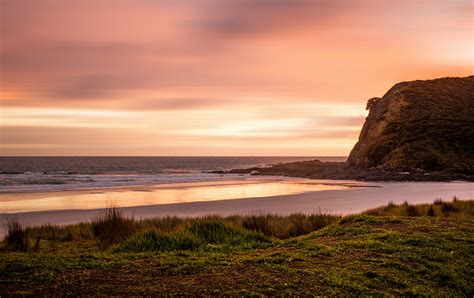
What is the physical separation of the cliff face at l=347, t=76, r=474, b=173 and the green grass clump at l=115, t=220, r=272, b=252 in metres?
42.3

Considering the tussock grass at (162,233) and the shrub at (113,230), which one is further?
the shrub at (113,230)

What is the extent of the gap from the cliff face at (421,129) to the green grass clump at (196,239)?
42253 mm

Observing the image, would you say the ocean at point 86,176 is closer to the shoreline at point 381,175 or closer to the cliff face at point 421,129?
the shoreline at point 381,175

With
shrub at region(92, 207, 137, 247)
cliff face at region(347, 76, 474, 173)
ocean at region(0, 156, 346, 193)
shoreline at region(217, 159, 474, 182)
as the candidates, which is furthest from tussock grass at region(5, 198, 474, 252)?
cliff face at region(347, 76, 474, 173)

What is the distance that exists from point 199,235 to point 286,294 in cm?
509

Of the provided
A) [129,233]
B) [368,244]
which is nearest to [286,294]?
[368,244]

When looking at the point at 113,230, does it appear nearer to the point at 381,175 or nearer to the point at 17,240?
the point at 17,240

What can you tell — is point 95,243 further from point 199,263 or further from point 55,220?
point 55,220

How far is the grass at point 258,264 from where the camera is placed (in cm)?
677

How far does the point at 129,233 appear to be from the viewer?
12336 mm

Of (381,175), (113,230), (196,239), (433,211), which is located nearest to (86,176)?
(381,175)

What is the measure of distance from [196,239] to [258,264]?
2.94 metres

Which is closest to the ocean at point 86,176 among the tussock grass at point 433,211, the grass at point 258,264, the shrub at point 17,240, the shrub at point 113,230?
the shrub at point 113,230

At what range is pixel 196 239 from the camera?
35.3 feet
